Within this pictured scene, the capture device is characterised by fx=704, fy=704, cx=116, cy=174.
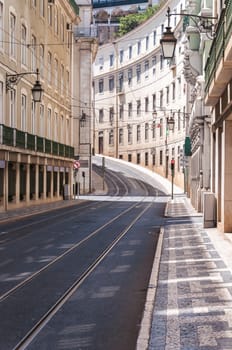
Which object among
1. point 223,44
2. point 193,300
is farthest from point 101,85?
point 193,300

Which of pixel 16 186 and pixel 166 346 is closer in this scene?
pixel 166 346

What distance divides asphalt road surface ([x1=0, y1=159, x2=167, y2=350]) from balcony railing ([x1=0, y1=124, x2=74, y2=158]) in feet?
42.9

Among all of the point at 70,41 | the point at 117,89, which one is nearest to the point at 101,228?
the point at 70,41

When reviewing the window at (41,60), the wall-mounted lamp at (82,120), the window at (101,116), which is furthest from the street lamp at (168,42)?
the window at (101,116)

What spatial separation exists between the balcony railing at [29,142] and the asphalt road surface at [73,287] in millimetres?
13064

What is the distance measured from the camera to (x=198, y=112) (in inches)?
1233

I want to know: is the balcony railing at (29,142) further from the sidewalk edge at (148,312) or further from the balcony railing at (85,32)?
the balcony railing at (85,32)

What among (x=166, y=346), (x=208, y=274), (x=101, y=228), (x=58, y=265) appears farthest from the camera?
(x=101, y=228)

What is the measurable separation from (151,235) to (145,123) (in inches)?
2799

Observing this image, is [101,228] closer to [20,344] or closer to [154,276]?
[154,276]

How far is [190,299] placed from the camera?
377 inches

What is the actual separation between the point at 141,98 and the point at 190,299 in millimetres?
85227

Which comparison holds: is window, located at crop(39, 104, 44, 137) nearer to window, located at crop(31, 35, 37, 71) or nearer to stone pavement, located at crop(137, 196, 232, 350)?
window, located at crop(31, 35, 37, 71)

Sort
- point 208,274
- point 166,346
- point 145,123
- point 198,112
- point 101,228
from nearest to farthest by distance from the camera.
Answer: point 166,346 < point 208,274 < point 101,228 < point 198,112 < point 145,123
